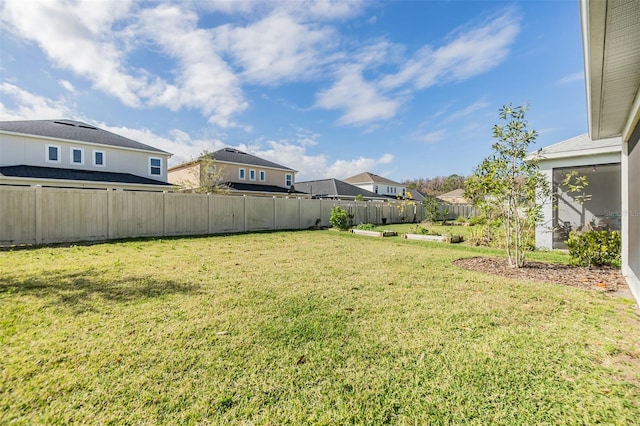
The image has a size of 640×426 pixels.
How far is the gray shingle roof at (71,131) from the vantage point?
1636cm

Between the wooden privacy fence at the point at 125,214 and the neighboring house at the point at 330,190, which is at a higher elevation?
the neighboring house at the point at 330,190

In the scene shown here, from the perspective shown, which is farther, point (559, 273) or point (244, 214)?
point (244, 214)

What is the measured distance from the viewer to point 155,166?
20.6 metres

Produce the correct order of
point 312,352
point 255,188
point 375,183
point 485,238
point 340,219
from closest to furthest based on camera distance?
point 312,352 < point 485,238 < point 340,219 < point 255,188 < point 375,183

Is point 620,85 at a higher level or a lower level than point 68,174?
lower

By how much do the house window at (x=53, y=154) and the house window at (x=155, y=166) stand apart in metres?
4.94

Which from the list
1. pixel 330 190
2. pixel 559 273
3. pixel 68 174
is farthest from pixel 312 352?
pixel 330 190

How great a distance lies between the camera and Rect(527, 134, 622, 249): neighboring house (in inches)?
321

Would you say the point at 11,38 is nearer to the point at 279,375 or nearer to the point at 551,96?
the point at 279,375

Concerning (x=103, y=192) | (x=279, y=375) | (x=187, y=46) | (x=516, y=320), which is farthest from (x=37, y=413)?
(x=187, y=46)

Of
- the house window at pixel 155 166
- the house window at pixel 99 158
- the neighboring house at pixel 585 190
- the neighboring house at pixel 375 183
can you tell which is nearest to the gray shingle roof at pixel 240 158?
the house window at pixel 155 166

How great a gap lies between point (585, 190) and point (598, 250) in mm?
7051

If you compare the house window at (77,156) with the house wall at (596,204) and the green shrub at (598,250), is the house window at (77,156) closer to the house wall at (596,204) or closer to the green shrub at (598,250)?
the green shrub at (598,250)

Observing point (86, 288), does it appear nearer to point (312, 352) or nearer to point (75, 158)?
point (312, 352)
